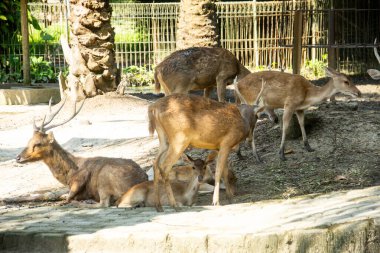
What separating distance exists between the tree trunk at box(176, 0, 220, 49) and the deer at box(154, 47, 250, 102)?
18.4 feet

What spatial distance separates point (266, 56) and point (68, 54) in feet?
29.2

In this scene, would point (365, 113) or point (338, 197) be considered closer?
point (338, 197)

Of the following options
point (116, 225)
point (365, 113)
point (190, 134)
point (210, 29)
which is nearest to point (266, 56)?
point (210, 29)

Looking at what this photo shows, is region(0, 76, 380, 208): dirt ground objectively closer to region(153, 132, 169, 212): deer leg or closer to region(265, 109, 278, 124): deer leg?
region(265, 109, 278, 124): deer leg

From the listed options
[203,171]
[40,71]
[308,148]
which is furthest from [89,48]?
[203,171]

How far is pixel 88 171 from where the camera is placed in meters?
10.4

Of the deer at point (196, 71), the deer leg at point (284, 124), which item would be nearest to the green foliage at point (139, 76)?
the deer at point (196, 71)

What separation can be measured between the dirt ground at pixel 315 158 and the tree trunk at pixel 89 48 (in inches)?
140

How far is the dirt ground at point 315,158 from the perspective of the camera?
10445 millimetres

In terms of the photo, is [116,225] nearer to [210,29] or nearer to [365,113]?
[365,113]

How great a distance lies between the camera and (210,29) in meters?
20.2

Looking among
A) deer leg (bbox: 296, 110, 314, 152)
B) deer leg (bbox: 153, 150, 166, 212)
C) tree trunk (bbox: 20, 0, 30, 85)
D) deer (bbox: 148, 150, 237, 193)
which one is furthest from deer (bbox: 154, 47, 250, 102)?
tree trunk (bbox: 20, 0, 30, 85)

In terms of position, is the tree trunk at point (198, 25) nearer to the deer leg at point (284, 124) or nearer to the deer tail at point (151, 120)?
the deer leg at point (284, 124)

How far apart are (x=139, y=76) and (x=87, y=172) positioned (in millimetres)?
14149
